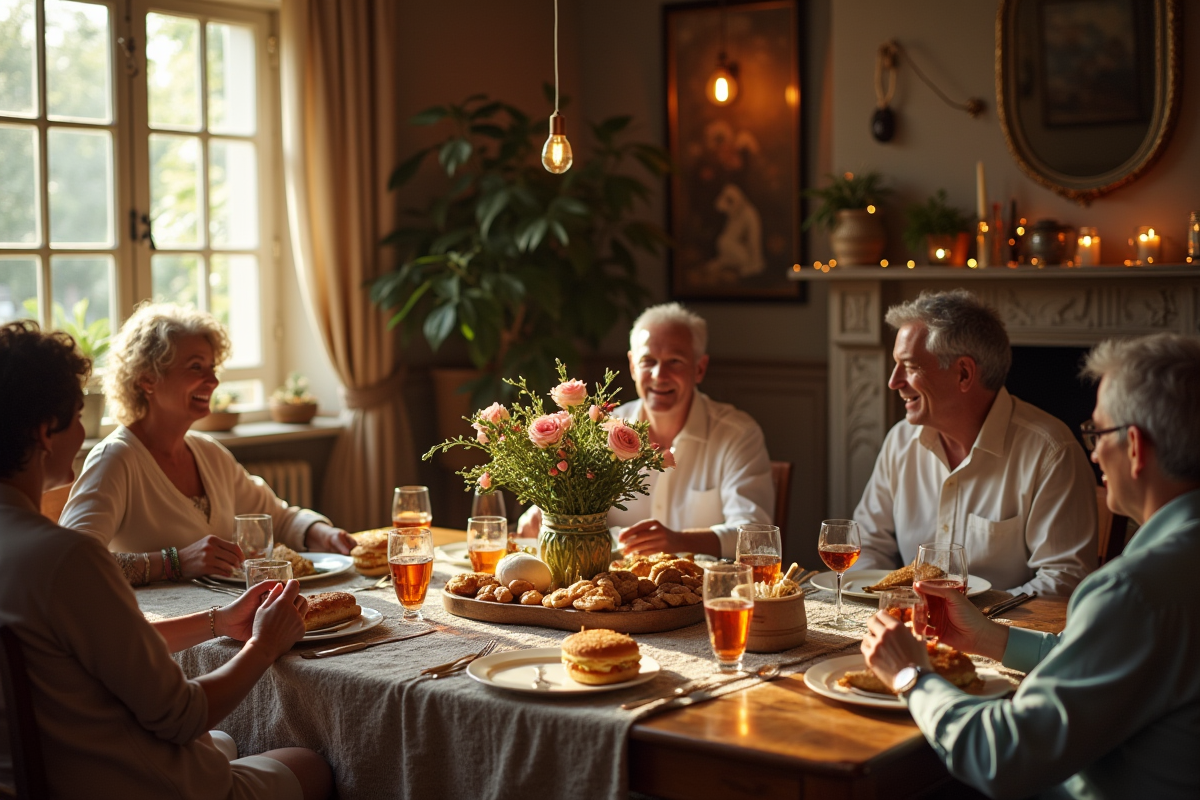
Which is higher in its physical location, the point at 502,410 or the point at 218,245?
the point at 218,245

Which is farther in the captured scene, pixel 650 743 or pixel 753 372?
pixel 753 372

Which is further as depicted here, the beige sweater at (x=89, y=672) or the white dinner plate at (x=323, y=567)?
the white dinner plate at (x=323, y=567)

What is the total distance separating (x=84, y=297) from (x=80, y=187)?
379 millimetres

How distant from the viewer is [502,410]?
230 cm

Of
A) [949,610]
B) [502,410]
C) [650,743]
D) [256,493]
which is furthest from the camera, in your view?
[256,493]

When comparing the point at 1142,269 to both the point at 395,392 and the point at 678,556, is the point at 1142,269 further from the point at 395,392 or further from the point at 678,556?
the point at 395,392

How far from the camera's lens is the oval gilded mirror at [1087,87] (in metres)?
4.16

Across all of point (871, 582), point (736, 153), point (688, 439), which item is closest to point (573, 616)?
point (871, 582)

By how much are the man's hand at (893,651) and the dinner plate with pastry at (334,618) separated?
35.4 inches

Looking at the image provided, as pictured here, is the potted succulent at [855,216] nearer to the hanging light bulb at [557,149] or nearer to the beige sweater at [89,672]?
the hanging light bulb at [557,149]

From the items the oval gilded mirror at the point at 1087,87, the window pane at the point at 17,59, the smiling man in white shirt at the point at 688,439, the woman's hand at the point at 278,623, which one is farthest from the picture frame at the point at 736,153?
the woman's hand at the point at 278,623

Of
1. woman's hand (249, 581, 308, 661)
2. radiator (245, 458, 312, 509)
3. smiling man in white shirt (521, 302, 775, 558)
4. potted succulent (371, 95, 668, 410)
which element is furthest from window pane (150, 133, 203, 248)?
woman's hand (249, 581, 308, 661)

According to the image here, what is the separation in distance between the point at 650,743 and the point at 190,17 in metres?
3.66

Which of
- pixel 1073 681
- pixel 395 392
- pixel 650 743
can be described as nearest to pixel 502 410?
pixel 650 743
